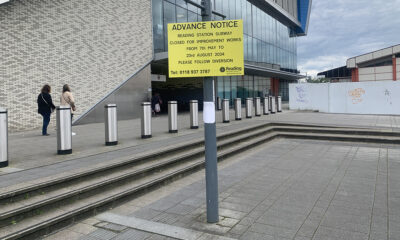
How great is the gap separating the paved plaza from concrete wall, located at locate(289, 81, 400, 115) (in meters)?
11.5

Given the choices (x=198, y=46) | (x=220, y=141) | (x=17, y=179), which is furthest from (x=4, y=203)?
(x=220, y=141)

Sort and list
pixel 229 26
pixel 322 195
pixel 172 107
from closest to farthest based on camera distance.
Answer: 1. pixel 229 26
2. pixel 322 195
3. pixel 172 107

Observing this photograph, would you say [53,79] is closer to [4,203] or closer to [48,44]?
[48,44]

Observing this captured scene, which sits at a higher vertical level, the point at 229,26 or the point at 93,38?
the point at 93,38

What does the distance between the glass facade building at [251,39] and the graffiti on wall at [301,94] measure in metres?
7.54

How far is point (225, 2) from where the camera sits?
88.0 feet

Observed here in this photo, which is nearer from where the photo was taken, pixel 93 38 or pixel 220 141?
pixel 220 141

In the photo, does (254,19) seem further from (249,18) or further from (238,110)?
(238,110)

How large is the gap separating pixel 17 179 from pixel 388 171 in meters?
7.03

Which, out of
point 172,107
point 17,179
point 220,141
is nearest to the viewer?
point 17,179

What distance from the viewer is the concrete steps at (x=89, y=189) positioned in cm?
376

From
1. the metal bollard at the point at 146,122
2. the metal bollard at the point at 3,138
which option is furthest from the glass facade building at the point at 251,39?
the metal bollard at the point at 3,138

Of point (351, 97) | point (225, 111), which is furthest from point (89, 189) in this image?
point (351, 97)

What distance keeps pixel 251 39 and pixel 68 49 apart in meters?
21.9
